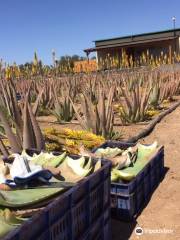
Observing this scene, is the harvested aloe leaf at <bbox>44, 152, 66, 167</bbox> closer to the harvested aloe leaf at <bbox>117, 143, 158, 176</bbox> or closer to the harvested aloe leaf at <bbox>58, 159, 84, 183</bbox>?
the harvested aloe leaf at <bbox>58, 159, 84, 183</bbox>

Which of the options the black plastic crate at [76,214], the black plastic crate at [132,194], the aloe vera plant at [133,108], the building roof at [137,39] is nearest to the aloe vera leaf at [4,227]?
the black plastic crate at [76,214]

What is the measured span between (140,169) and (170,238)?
0.83m

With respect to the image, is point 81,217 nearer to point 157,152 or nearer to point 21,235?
point 21,235

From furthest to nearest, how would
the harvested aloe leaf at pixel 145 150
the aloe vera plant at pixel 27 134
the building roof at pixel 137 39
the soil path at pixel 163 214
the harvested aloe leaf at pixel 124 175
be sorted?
the building roof at pixel 137 39 → the harvested aloe leaf at pixel 145 150 → the aloe vera plant at pixel 27 134 → the harvested aloe leaf at pixel 124 175 → the soil path at pixel 163 214

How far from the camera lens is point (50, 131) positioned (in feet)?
17.9

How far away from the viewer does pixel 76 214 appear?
254cm

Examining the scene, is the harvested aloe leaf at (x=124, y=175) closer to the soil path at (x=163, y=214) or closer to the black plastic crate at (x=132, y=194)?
the black plastic crate at (x=132, y=194)

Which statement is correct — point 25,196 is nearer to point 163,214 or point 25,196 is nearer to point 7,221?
point 7,221

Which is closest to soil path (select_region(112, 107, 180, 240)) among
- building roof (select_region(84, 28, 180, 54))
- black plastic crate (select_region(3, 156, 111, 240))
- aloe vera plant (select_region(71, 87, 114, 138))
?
black plastic crate (select_region(3, 156, 111, 240))

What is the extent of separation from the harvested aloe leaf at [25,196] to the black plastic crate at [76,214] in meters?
0.15

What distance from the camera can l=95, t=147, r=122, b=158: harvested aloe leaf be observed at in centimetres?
416

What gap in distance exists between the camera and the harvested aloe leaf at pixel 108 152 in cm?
416

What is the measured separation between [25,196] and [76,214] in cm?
34

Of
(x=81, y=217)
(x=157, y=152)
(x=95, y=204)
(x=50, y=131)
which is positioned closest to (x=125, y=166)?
(x=157, y=152)
